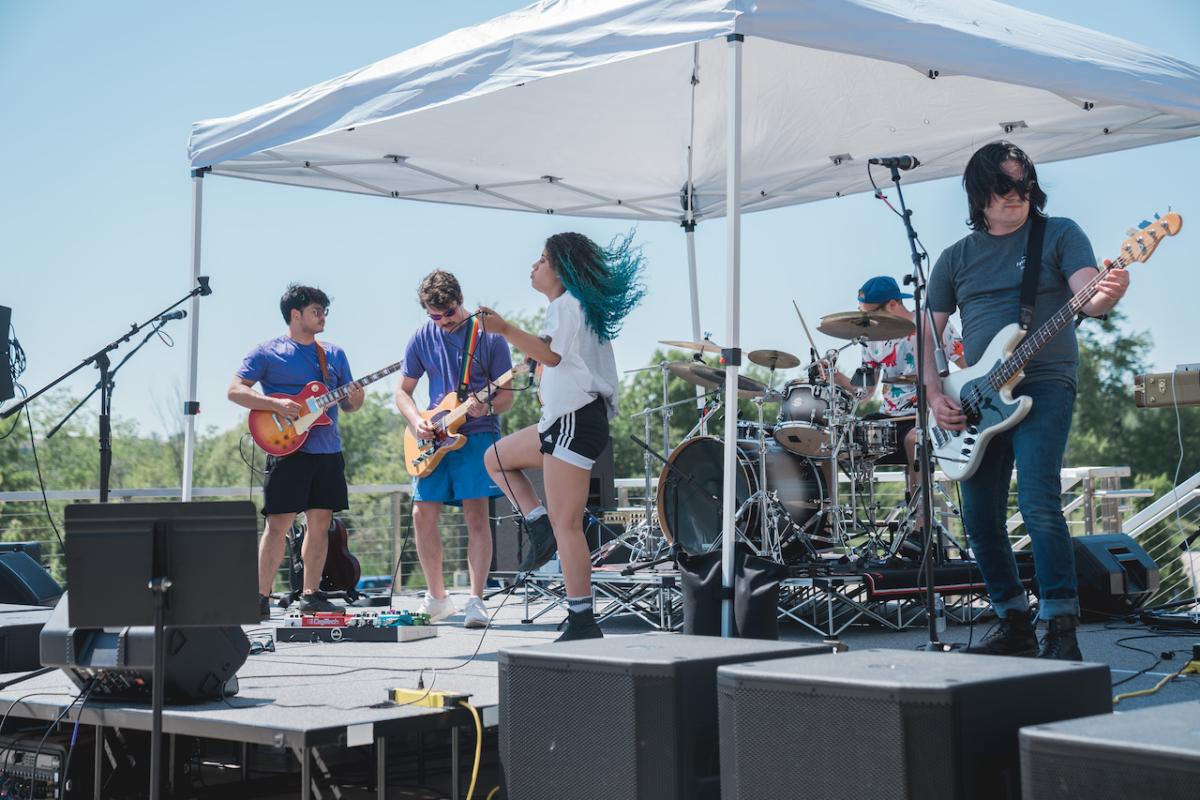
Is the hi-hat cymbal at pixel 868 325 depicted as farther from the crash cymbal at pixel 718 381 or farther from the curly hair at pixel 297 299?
the curly hair at pixel 297 299

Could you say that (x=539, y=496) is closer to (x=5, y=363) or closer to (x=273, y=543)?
(x=273, y=543)

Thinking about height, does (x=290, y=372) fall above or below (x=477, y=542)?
above

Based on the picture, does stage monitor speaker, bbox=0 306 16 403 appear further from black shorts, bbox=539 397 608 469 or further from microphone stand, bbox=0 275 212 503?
black shorts, bbox=539 397 608 469

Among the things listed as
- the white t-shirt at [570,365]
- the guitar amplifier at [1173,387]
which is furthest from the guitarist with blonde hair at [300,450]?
the guitar amplifier at [1173,387]

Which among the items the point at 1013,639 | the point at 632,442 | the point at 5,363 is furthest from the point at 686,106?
the point at 632,442

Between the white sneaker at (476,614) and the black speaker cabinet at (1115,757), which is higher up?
the black speaker cabinet at (1115,757)

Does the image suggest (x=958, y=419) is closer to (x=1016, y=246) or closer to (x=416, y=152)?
(x=1016, y=246)

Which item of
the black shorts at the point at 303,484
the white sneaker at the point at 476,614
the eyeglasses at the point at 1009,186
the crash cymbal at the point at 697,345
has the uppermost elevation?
the eyeglasses at the point at 1009,186

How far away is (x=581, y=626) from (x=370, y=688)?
99 cm

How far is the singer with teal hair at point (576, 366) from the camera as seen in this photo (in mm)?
4477

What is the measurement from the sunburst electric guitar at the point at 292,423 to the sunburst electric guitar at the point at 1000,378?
334cm

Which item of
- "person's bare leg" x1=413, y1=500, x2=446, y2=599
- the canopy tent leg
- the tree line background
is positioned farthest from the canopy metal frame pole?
the tree line background

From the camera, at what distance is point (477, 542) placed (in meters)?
5.75

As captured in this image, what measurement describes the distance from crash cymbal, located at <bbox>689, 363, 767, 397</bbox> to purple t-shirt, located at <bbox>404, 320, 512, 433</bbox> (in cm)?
96
